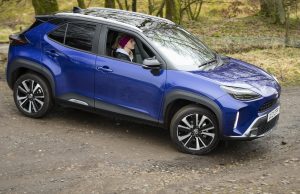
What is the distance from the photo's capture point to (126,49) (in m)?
7.50

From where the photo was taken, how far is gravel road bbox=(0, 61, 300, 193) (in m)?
5.91

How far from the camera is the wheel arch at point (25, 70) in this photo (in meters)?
8.07

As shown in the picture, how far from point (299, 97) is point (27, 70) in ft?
18.6

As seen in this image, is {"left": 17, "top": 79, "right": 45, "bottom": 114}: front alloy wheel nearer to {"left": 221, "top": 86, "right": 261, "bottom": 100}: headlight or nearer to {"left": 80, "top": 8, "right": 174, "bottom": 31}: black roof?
{"left": 80, "top": 8, "right": 174, "bottom": 31}: black roof

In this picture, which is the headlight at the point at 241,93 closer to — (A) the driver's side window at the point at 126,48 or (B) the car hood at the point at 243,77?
(B) the car hood at the point at 243,77

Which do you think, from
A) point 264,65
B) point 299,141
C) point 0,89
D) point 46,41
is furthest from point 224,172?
point 264,65

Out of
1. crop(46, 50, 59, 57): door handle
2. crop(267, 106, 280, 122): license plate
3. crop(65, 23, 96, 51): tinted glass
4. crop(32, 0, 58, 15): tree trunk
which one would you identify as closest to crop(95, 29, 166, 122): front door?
crop(65, 23, 96, 51): tinted glass

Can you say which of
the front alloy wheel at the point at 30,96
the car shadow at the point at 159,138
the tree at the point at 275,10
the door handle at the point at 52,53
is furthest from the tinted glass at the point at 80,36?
the tree at the point at 275,10

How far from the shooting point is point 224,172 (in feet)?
21.2

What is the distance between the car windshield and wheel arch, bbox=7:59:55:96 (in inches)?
72.3

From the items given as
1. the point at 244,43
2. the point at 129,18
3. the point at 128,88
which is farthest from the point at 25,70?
the point at 244,43

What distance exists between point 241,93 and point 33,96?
365cm

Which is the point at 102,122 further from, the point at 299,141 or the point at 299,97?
the point at 299,97

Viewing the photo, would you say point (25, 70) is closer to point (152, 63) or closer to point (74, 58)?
point (74, 58)
